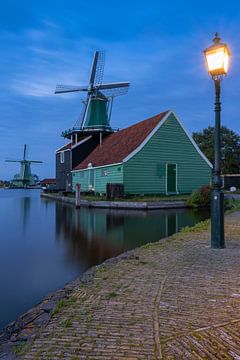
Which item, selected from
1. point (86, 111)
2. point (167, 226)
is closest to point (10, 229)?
point (167, 226)

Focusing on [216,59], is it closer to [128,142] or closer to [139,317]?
[139,317]

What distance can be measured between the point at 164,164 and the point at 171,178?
1.12m

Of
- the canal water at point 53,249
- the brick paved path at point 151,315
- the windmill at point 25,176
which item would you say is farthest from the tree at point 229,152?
the windmill at point 25,176

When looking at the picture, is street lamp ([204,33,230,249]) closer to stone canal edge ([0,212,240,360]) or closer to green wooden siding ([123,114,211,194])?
stone canal edge ([0,212,240,360])

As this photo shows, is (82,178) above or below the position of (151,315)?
above

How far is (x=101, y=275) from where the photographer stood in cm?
466

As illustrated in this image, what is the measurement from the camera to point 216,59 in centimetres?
633

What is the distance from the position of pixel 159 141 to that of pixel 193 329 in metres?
19.7

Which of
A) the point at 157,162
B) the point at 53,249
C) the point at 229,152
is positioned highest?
the point at 229,152

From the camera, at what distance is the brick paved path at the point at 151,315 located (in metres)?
2.49

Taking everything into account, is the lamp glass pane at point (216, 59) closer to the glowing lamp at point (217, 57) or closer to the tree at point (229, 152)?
the glowing lamp at point (217, 57)

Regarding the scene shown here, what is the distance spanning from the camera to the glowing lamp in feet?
20.6

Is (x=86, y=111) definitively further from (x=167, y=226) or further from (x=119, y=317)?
(x=119, y=317)

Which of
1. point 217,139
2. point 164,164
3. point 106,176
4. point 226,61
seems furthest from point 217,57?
point 106,176
